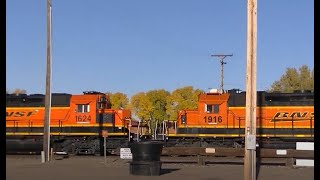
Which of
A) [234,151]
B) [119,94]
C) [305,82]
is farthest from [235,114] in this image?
[119,94]

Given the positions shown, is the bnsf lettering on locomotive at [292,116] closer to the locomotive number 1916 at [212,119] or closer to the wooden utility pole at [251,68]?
the locomotive number 1916 at [212,119]

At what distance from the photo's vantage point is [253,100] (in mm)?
12367

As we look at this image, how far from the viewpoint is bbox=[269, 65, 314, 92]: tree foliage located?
71250 mm

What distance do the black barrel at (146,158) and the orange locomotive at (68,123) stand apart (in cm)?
1280

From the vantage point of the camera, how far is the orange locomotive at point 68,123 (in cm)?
2812

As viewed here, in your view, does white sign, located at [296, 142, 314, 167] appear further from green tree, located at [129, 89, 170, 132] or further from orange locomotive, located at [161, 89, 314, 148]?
green tree, located at [129, 89, 170, 132]

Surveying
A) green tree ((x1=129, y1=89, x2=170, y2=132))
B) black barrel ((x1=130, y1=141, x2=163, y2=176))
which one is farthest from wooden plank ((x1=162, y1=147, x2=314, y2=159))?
green tree ((x1=129, y1=89, x2=170, y2=132))

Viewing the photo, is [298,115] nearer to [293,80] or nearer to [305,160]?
[305,160]

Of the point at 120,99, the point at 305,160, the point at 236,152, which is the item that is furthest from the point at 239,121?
the point at 120,99

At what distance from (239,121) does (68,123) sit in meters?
10.4

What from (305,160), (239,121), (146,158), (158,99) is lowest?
(305,160)

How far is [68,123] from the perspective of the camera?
94.6ft

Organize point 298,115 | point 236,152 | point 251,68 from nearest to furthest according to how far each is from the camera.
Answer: point 251,68 < point 236,152 < point 298,115
